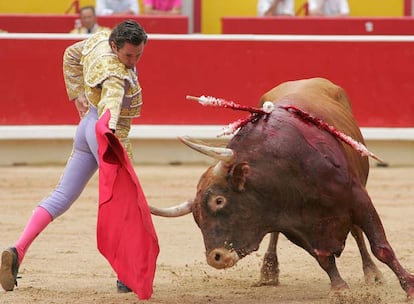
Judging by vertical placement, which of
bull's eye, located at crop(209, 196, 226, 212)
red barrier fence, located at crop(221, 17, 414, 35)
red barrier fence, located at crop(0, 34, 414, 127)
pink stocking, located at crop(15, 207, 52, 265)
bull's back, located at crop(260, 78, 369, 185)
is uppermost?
bull's back, located at crop(260, 78, 369, 185)

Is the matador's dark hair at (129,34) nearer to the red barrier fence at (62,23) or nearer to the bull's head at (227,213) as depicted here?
the bull's head at (227,213)

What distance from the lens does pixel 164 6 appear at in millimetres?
11352

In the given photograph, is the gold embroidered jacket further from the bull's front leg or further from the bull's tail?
the bull's front leg

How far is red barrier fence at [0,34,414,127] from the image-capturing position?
1023 centimetres

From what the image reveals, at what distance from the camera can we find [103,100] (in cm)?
528

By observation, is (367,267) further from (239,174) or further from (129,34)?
(129,34)

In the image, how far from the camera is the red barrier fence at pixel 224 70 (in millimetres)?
10234

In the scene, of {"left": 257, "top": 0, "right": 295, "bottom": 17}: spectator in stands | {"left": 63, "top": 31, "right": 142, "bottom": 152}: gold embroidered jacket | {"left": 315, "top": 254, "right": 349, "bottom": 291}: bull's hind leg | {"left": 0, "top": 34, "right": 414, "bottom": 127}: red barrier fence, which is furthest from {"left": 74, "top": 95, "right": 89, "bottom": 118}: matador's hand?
{"left": 257, "top": 0, "right": 295, "bottom": 17}: spectator in stands

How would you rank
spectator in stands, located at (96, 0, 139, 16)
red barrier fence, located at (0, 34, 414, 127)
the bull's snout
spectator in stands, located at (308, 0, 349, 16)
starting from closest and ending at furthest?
the bull's snout
red barrier fence, located at (0, 34, 414, 127)
spectator in stands, located at (96, 0, 139, 16)
spectator in stands, located at (308, 0, 349, 16)

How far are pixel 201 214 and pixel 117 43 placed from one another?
844mm

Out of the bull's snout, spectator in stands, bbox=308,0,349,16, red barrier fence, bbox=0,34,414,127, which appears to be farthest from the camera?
spectator in stands, bbox=308,0,349,16

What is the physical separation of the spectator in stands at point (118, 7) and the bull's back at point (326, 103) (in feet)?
17.0

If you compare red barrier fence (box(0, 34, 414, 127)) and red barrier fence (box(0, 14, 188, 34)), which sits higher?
red barrier fence (box(0, 14, 188, 34))

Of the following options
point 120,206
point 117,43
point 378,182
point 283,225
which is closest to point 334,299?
point 283,225
